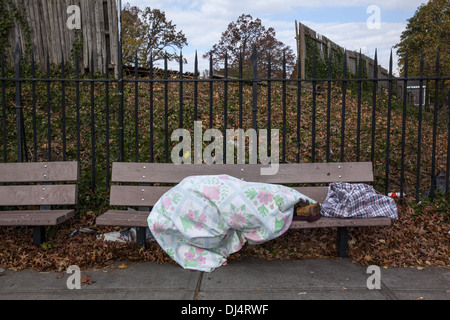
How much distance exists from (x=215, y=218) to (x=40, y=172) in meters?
2.16

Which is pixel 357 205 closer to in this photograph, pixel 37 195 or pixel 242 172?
pixel 242 172

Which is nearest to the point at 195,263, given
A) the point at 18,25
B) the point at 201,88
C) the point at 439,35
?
the point at 201,88

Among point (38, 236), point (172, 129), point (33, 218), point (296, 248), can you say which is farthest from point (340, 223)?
point (172, 129)

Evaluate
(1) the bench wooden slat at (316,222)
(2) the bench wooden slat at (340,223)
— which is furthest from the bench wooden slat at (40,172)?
(2) the bench wooden slat at (340,223)

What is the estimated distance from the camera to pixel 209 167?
4.11m

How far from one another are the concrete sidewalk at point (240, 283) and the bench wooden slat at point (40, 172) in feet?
3.62

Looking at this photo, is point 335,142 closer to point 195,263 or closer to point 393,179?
point 393,179

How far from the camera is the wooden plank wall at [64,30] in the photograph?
29.2 ft

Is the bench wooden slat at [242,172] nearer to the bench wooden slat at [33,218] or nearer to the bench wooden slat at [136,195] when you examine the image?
→ the bench wooden slat at [136,195]

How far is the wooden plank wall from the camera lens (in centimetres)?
889

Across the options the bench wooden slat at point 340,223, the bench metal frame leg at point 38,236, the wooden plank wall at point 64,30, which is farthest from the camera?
the wooden plank wall at point 64,30

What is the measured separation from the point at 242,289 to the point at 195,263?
0.58 m

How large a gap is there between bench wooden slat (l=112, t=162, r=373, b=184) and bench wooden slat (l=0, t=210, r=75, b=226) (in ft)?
2.14

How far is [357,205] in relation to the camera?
3674 millimetres
